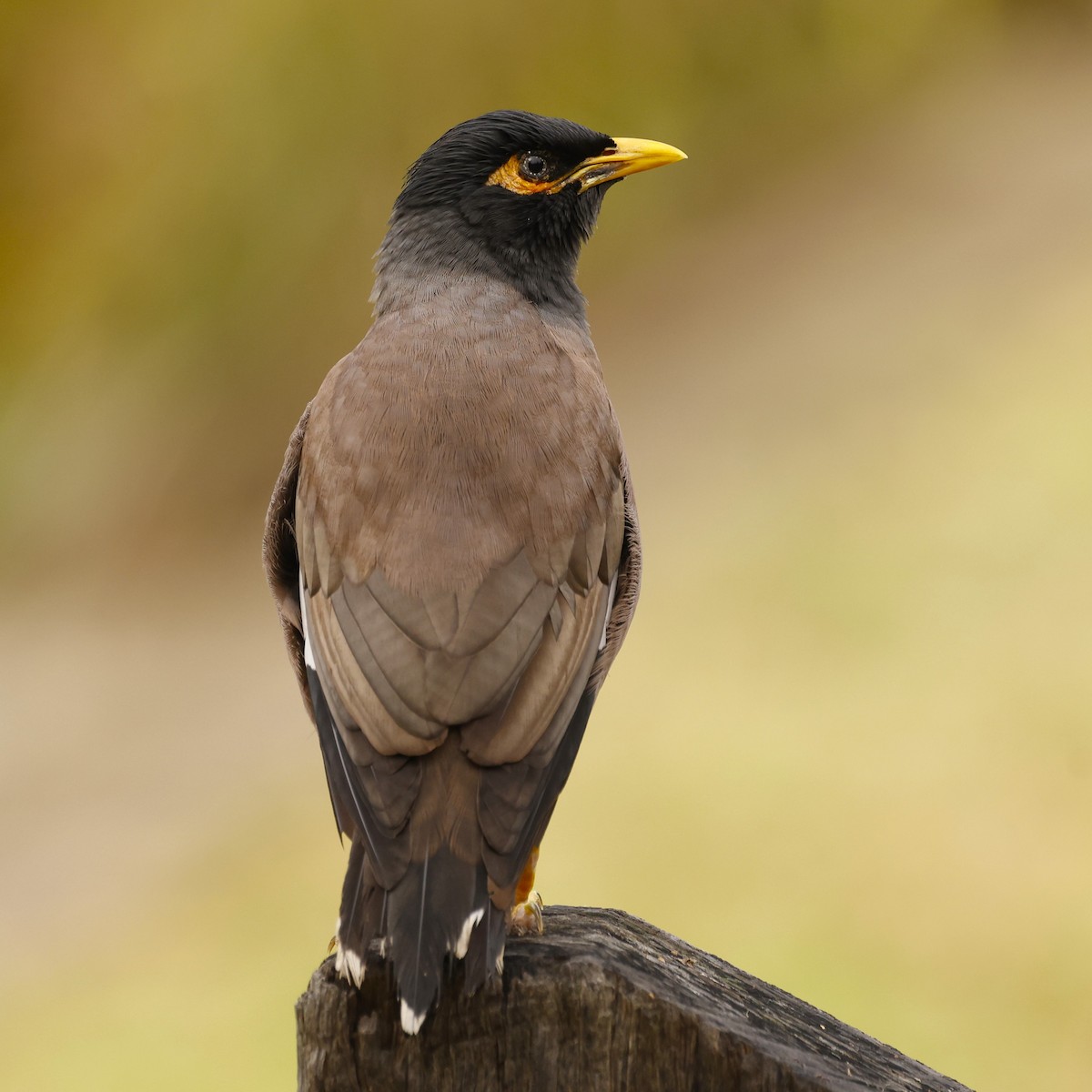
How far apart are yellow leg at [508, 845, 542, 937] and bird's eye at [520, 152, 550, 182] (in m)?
1.76

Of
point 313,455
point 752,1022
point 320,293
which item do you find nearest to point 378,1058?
point 752,1022

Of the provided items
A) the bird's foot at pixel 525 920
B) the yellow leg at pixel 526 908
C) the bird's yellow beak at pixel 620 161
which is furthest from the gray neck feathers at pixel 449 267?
the bird's foot at pixel 525 920

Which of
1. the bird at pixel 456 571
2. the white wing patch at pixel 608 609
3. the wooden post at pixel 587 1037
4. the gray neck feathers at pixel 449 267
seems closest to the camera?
the wooden post at pixel 587 1037

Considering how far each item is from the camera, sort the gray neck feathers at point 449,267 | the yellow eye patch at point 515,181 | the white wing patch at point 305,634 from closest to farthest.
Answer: the white wing patch at point 305,634, the gray neck feathers at point 449,267, the yellow eye patch at point 515,181

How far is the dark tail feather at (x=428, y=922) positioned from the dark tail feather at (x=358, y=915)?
0.03 meters

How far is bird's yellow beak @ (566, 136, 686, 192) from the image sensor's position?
359 cm

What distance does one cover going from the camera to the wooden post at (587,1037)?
185 cm

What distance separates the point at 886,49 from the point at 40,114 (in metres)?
6.59

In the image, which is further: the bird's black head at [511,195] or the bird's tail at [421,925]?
the bird's black head at [511,195]

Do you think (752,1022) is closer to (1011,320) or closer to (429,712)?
(429,712)

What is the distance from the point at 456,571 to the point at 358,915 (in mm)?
654

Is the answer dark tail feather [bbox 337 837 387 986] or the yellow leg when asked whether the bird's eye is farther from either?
dark tail feather [bbox 337 837 387 986]

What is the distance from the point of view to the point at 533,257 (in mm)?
3506

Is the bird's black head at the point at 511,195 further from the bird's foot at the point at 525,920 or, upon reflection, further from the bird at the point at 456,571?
the bird's foot at the point at 525,920
